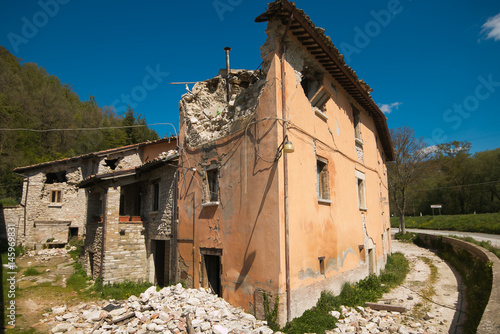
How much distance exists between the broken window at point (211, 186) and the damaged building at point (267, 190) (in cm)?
4

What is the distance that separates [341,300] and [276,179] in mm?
4501

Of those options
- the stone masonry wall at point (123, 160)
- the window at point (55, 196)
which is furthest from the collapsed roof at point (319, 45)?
the window at point (55, 196)

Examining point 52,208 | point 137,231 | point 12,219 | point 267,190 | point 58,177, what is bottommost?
point 137,231

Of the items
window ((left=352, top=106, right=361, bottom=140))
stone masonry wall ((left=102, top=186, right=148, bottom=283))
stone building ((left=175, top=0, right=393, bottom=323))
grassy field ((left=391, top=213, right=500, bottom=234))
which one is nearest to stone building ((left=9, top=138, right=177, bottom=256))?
stone masonry wall ((left=102, top=186, right=148, bottom=283))

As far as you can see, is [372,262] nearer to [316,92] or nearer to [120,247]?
[316,92]

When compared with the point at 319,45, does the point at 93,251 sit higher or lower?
lower

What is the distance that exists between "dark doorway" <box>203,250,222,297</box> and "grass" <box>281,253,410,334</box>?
3150 mm

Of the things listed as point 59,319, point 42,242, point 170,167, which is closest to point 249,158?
point 170,167

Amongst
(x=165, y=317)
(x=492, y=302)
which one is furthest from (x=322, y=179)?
(x=165, y=317)

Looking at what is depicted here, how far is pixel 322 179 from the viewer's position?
9219 millimetres

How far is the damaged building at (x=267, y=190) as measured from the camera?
7.20 meters

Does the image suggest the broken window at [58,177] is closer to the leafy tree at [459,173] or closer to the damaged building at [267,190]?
the damaged building at [267,190]

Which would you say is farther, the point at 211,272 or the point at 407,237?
the point at 407,237

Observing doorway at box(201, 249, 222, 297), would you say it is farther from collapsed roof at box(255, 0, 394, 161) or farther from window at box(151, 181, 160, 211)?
collapsed roof at box(255, 0, 394, 161)
